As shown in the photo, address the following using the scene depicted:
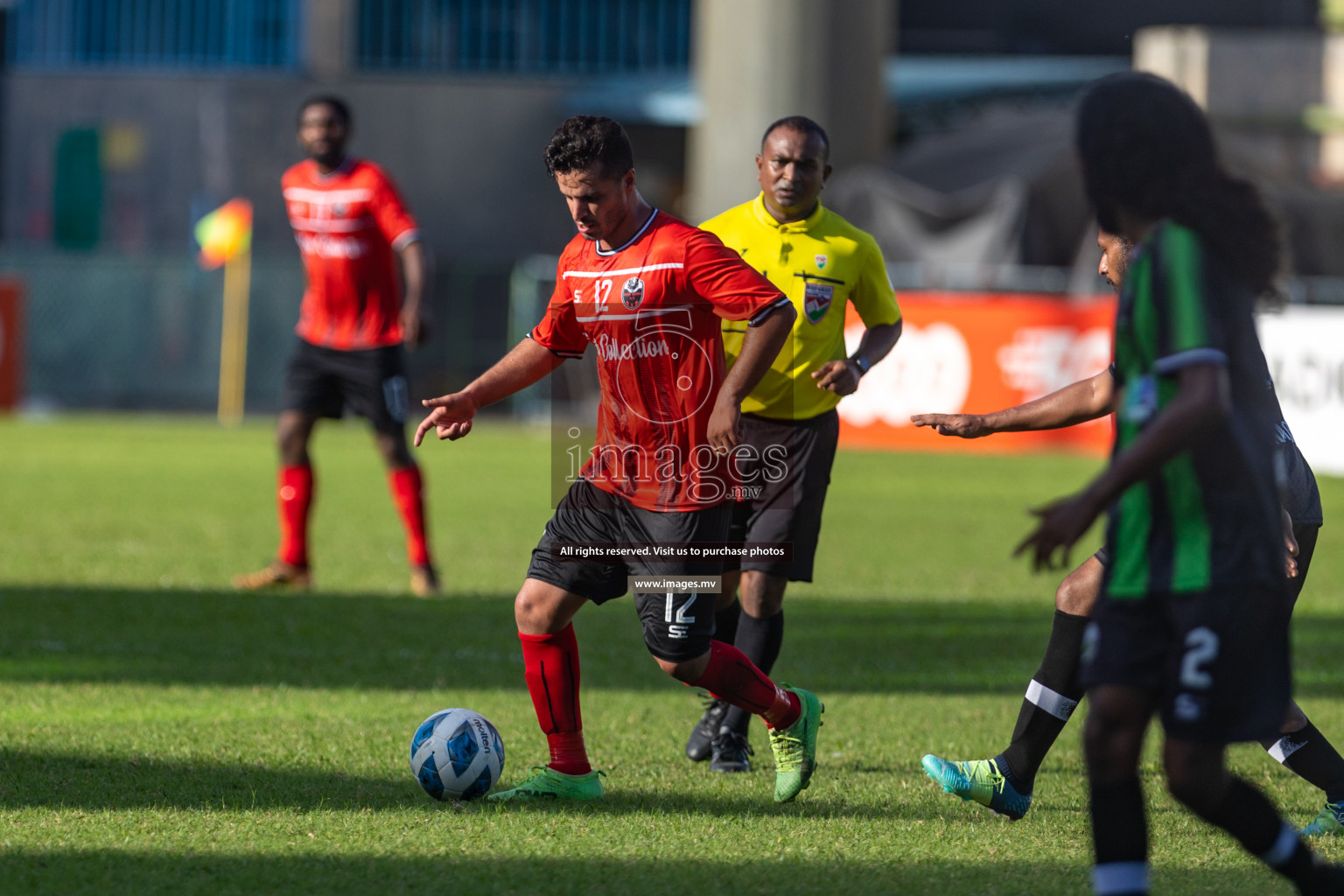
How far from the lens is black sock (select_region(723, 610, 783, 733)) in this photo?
6020 mm

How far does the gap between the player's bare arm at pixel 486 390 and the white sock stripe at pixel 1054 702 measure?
1702 millimetres

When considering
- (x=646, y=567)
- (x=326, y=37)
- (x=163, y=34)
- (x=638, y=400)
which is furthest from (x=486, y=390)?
(x=163, y=34)

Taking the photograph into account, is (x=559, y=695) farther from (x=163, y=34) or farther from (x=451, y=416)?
(x=163, y=34)

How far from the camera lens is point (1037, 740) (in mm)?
5172

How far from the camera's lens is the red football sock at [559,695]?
209 inches

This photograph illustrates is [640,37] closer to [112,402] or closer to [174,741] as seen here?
[112,402]

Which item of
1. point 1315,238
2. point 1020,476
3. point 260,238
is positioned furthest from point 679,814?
point 260,238

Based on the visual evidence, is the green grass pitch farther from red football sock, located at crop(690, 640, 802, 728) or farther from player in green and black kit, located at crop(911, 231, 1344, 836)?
red football sock, located at crop(690, 640, 802, 728)

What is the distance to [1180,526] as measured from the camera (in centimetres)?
357

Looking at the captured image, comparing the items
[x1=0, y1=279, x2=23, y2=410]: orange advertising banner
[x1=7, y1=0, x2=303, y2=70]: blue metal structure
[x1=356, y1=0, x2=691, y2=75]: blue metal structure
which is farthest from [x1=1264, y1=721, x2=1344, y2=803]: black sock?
Answer: [x1=356, y1=0, x2=691, y2=75]: blue metal structure

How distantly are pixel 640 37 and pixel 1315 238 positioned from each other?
51.4 feet

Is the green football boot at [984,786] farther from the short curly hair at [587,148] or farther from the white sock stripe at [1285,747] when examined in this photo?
the short curly hair at [587,148]

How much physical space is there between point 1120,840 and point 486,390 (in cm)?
239

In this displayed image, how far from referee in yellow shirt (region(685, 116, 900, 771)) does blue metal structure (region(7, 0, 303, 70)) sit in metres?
28.5
